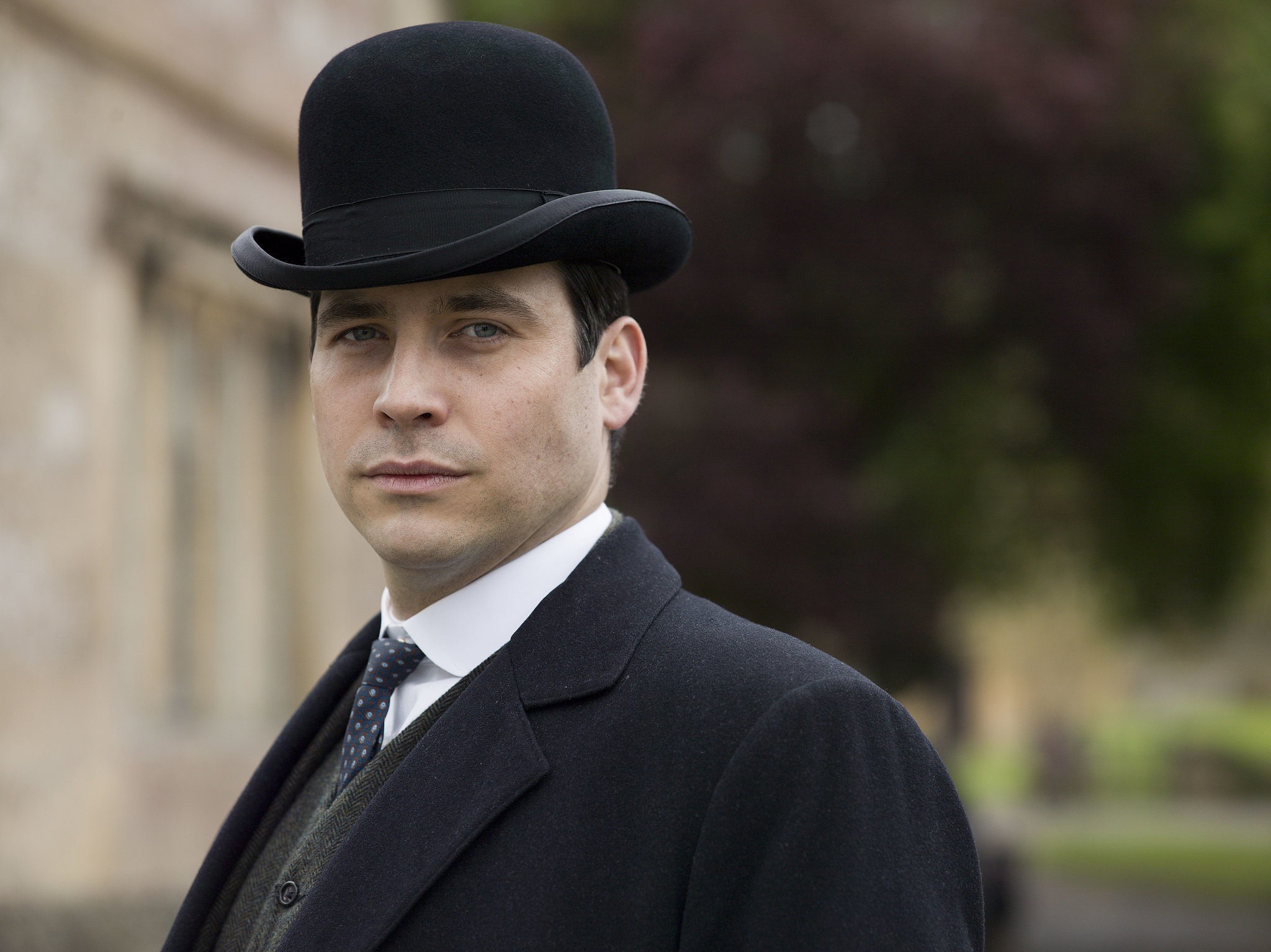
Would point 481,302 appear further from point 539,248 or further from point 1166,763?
point 1166,763

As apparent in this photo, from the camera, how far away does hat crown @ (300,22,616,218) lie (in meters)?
2.10

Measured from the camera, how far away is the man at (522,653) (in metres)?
1.77

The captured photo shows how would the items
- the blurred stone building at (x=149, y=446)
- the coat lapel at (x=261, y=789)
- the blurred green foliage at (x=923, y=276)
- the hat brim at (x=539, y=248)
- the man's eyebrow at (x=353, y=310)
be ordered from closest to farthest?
the hat brim at (x=539, y=248), the man's eyebrow at (x=353, y=310), the coat lapel at (x=261, y=789), the blurred stone building at (x=149, y=446), the blurred green foliage at (x=923, y=276)

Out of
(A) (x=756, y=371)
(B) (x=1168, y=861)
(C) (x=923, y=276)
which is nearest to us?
(C) (x=923, y=276)

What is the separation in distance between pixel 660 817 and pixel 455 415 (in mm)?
606

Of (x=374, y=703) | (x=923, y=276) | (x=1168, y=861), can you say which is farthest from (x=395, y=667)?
(x=1168, y=861)

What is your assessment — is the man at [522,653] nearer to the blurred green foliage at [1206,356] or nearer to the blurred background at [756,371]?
the blurred background at [756,371]

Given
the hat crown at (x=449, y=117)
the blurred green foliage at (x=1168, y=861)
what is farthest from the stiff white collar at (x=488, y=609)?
the blurred green foliage at (x=1168, y=861)

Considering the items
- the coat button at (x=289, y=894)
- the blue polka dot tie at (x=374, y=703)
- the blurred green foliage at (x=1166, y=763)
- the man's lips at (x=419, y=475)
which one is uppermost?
the man's lips at (x=419, y=475)

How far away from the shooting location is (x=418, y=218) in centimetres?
207

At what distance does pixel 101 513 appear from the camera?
21.1 ft

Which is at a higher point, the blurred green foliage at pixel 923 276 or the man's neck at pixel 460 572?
the blurred green foliage at pixel 923 276

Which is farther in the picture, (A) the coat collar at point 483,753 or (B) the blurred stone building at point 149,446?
(B) the blurred stone building at point 149,446

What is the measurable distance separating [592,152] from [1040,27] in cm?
1193
